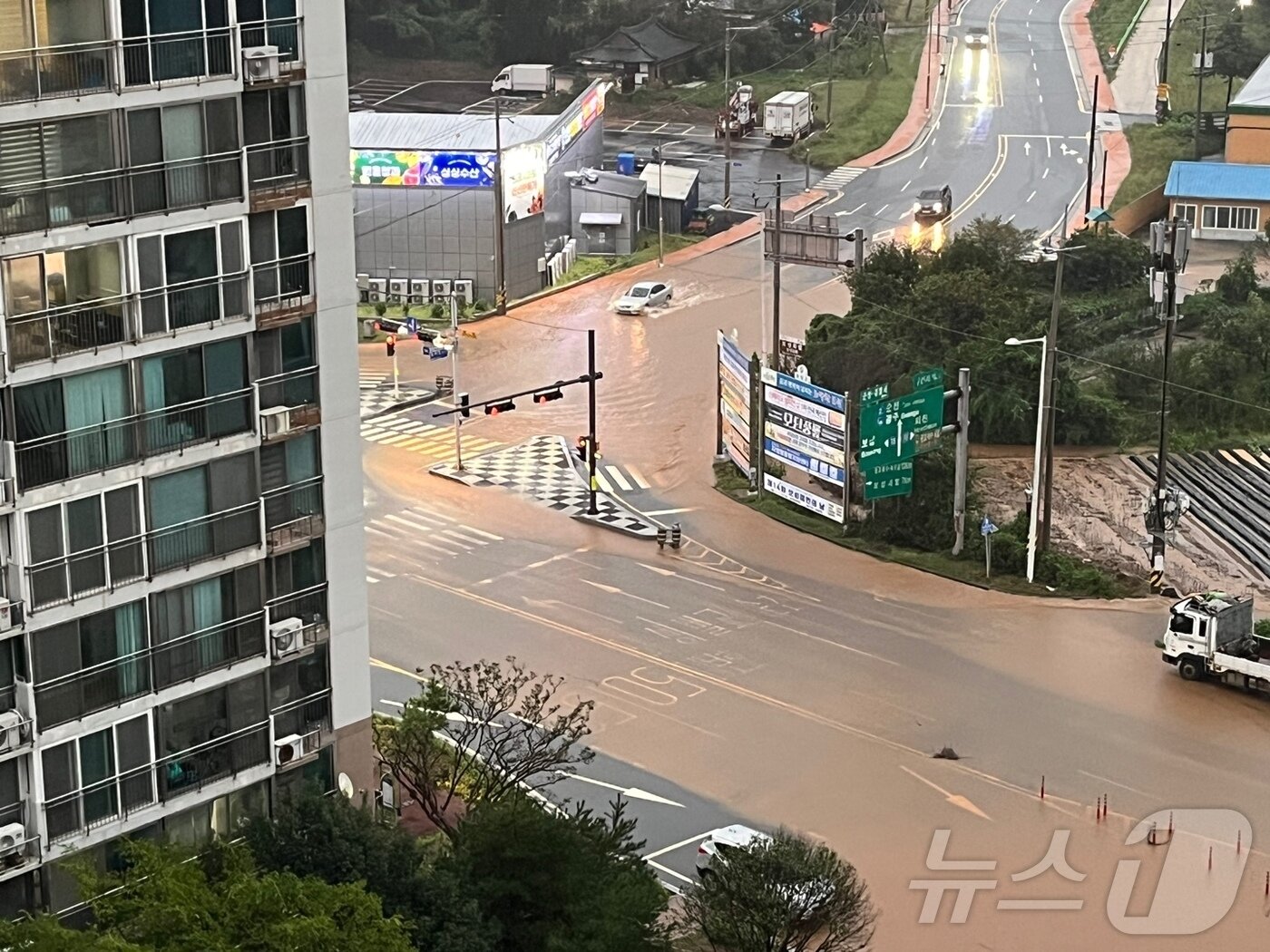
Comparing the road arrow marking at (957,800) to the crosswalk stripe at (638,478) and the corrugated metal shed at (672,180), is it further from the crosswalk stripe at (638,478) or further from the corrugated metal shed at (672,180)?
the corrugated metal shed at (672,180)

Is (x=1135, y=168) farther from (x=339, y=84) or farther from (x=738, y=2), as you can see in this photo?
(x=339, y=84)

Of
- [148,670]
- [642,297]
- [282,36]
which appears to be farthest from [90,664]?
[642,297]

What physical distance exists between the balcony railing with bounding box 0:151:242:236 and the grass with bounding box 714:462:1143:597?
28987 mm

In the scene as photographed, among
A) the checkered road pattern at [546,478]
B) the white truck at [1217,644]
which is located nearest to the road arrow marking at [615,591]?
the checkered road pattern at [546,478]

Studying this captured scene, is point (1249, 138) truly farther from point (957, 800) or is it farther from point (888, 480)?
point (957, 800)

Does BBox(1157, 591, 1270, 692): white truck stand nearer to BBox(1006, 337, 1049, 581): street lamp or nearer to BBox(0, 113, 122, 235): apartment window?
BBox(1006, 337, 1049, 581): street lamp

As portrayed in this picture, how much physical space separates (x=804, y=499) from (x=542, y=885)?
28.4 m

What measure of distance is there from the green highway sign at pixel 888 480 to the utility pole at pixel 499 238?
2758 centimetres

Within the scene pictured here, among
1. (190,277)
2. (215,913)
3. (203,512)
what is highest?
(190,277)

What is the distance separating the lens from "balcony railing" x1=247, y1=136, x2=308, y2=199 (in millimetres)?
33906

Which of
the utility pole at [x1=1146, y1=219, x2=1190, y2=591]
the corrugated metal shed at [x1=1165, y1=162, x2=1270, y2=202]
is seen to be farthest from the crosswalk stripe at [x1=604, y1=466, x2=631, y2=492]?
the corrugated metal shed at [x1=1165, y1=162, x2=1270, y2=202]

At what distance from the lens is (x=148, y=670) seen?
33.6 metres

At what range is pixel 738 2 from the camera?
5217 inches

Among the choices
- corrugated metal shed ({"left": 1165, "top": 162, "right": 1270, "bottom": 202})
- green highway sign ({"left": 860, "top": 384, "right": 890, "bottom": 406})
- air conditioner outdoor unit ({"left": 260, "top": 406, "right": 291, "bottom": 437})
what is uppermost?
air conditioner outdoor unit ({"left": 260, "top": 406, "right": 291, "bottom": 437})
